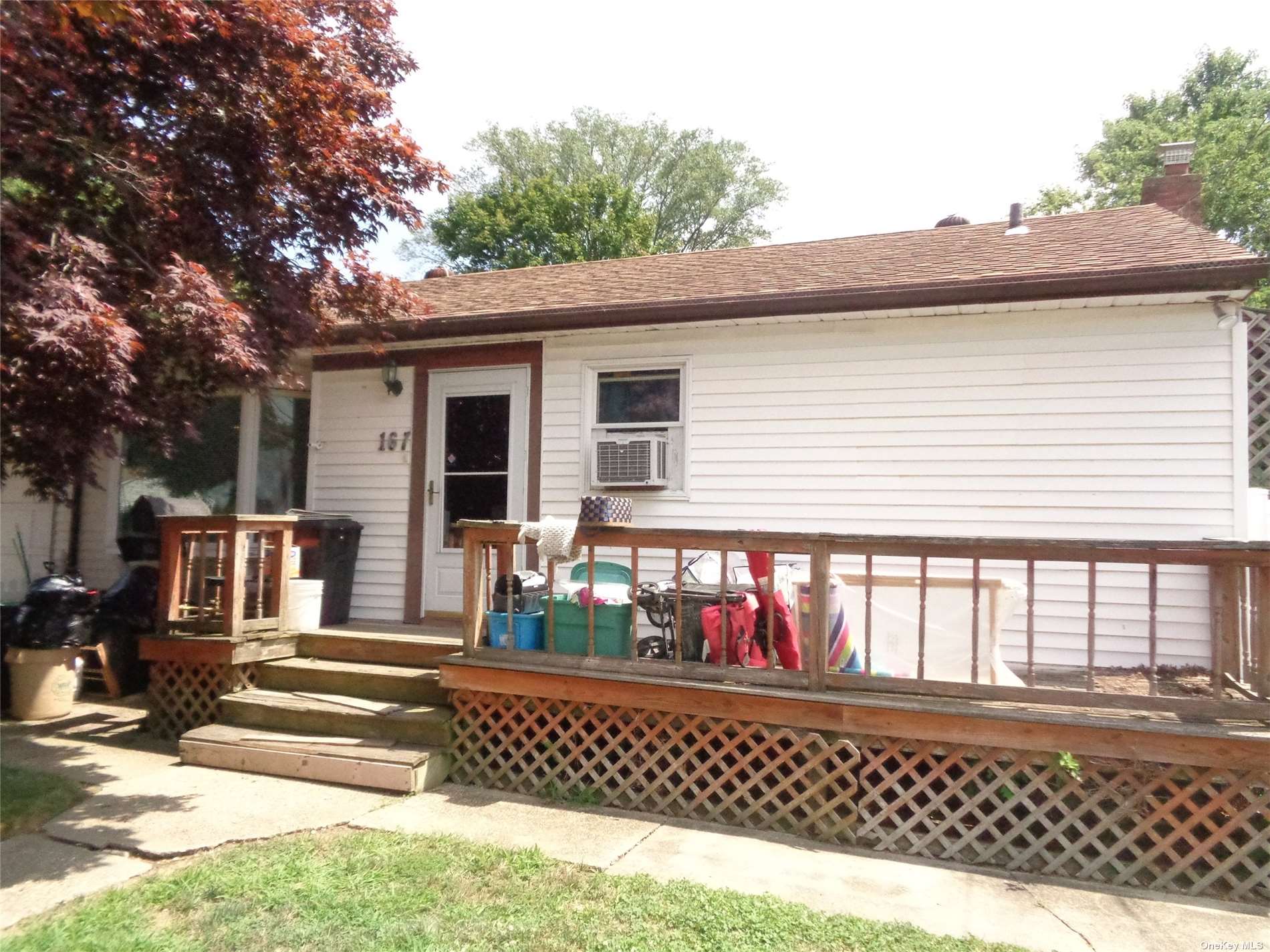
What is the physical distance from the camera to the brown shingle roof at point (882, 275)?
5410mm

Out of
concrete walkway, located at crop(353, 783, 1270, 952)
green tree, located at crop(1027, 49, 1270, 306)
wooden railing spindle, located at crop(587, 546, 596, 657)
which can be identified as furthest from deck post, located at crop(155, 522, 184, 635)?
green tree, located at crop(1027, 49, 1270, 306)

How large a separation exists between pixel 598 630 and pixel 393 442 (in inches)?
134

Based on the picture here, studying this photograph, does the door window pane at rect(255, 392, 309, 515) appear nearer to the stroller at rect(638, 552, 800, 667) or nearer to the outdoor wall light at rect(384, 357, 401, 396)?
the outdoor wall light at rect(384, 357, 401, 396)

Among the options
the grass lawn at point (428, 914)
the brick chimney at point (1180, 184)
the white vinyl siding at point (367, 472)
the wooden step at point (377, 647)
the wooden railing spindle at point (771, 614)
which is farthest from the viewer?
the brick chimney at point (1180, 184)

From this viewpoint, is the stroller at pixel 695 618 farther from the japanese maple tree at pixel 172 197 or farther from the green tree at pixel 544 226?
the green tree at pixel 544 226

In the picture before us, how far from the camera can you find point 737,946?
2.92 m

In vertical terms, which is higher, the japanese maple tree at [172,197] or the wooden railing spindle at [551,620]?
the japanese maple tree at [172,197]

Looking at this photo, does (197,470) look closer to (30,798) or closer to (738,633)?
(30,798)

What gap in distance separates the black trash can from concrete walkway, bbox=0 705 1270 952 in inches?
81.5

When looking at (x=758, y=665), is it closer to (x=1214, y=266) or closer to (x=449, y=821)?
(x=449, y=821)

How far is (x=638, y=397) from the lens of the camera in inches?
264

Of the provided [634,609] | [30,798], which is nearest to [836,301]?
[634,609]

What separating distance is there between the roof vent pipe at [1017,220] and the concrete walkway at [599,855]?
19.0ft

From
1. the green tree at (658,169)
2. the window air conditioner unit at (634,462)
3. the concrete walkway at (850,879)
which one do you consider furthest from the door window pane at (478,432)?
the green tree at (658,169)
